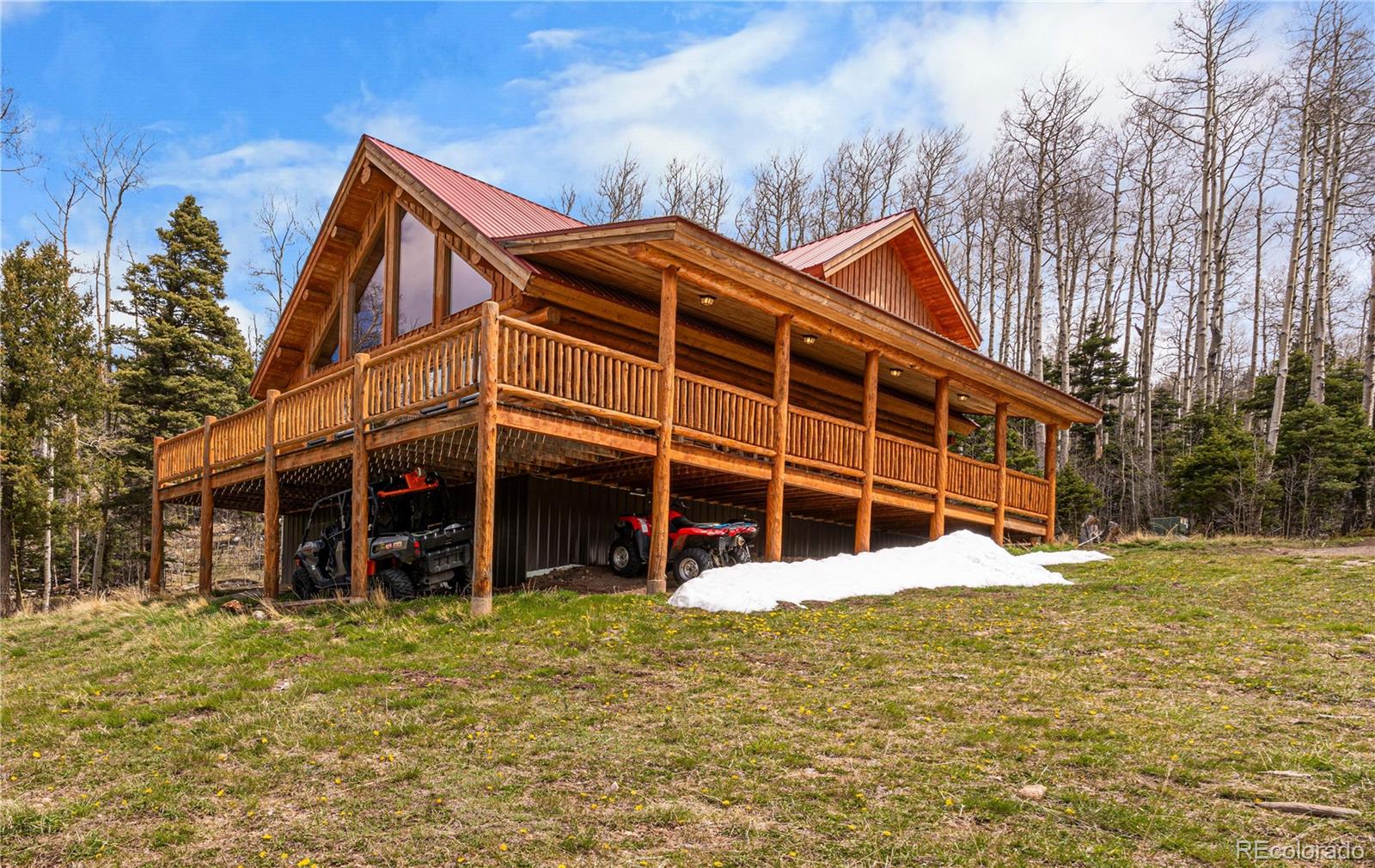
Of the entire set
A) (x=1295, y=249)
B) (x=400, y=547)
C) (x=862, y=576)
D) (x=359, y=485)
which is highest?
(x=1295, y=249)

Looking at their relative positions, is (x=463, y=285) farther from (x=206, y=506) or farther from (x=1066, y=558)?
(x=1066, y=558)

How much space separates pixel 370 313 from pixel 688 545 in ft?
29.1

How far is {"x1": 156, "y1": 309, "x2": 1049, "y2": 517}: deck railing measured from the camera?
11.1 meters

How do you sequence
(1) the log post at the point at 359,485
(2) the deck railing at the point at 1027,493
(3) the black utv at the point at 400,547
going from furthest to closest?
(2) the deck railing at the point at 1027,493, (3) the black utv at the point at 400,547, (1) the log post at the point at 359,485

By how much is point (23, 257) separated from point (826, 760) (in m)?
22.2

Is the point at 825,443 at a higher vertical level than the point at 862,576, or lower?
higher

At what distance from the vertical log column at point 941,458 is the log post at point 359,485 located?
10165 millimetres

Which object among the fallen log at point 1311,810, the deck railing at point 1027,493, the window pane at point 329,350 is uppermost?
the window pane at point 329,350

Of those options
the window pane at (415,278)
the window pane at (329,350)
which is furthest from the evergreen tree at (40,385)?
the window pane at (415,278)

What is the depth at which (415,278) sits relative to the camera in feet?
54.4

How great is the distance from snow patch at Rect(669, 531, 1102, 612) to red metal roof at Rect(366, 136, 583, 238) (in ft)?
20.0

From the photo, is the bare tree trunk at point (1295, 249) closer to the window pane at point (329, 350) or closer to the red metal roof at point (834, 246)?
the red metal roof at point (834, 246)

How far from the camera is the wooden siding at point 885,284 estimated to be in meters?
19.2

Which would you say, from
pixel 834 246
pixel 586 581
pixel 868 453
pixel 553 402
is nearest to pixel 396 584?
pixel 586 581
